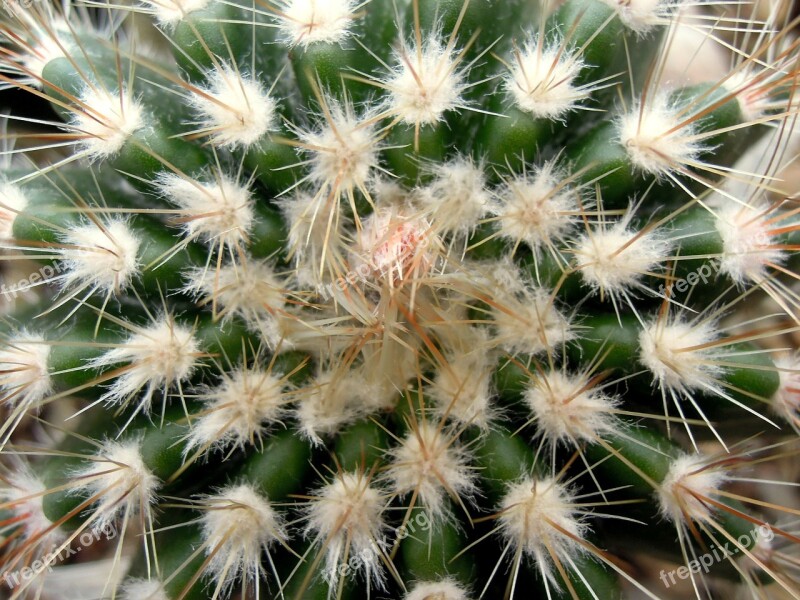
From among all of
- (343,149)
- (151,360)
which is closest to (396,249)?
(343,149)

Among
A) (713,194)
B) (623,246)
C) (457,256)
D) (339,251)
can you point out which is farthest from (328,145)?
(713,194)

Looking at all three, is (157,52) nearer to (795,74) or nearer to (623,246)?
(623,246)

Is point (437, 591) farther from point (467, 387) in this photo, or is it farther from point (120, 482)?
point (120, 482)

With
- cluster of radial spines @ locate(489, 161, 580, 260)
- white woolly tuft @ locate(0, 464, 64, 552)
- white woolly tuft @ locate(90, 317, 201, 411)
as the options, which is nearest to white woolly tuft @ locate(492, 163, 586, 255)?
cluster of radial spines @ locate(489, 161, 580, 260)

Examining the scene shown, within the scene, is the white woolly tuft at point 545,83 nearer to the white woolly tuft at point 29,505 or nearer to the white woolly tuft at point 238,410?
the white woolly tuft at point 238,410

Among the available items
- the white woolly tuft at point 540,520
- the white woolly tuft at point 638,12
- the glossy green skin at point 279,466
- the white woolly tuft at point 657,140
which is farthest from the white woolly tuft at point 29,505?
the white woolly tuft at point 638,12

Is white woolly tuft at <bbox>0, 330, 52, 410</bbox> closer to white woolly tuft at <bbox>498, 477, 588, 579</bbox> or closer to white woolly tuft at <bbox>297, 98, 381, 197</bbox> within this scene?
white woolly tuft at <bbox>297, 98, 381, 197</bbox>
